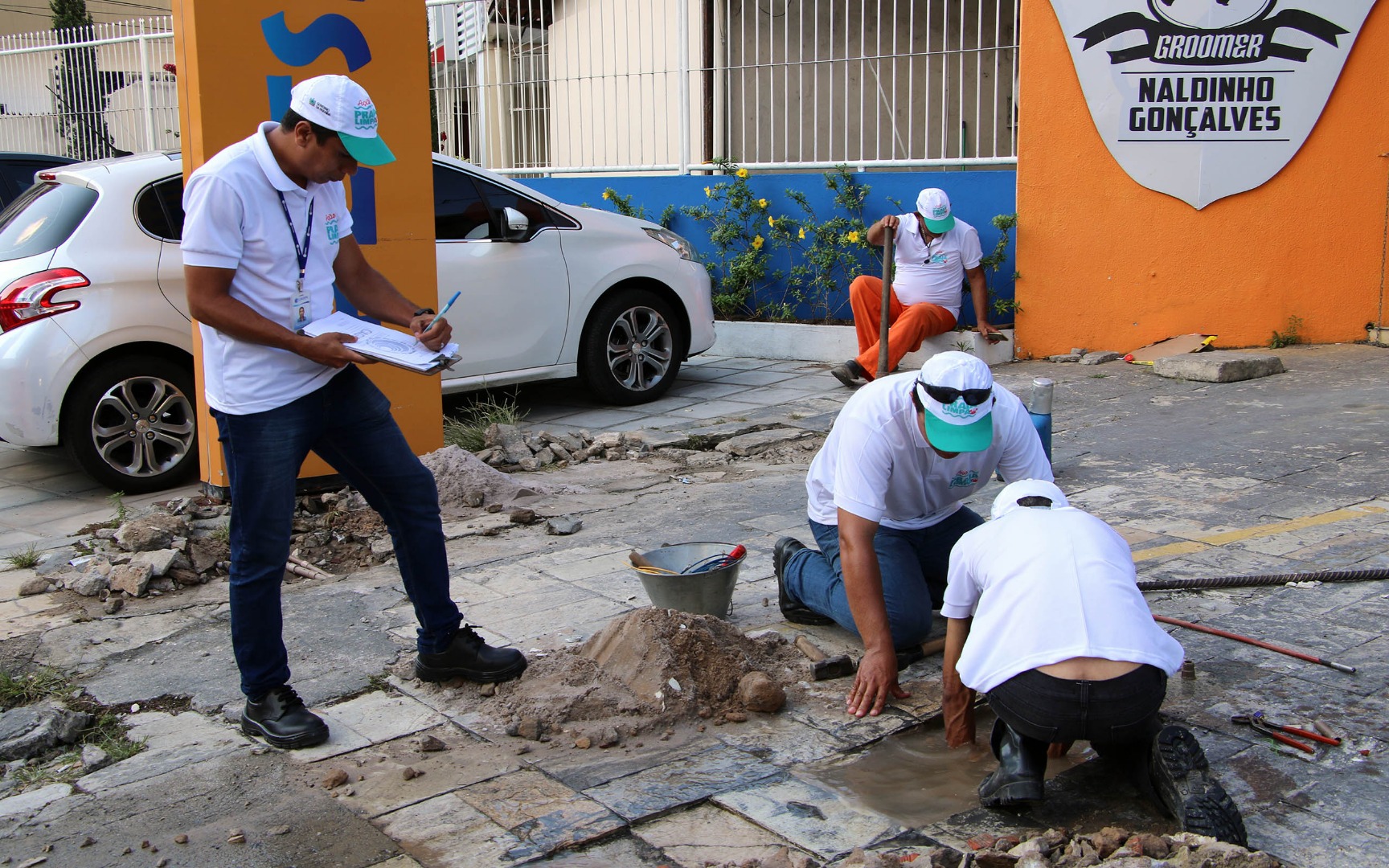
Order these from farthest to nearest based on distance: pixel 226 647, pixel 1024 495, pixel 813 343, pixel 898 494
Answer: pixel 813 343, pixel 226 647, pixel 898 494, pixel 1024 495

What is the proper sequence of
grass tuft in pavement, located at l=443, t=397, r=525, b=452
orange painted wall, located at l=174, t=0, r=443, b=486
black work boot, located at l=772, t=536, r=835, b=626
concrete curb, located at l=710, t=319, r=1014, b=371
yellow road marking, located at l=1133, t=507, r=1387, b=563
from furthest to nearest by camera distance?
concrete curb, located at l=710, t=319, r=1014, b=371
grass tuft in pavement, located at l=443, t=397, r=525, b=452
orange painted wall, located at l=174, t=0, r=443, b=486
yellow road marking, located at l=1133, t=507, r=1387, b=563
black work boot, located at l=772, t=536, r=835, b=626

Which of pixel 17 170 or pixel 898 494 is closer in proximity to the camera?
pixel 898 494

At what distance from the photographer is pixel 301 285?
361 centimetres

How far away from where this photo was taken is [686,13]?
1138 centimetres

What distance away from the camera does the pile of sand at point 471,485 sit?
20.5 feet

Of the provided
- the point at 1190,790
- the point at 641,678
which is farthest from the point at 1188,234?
the point at 1190,790

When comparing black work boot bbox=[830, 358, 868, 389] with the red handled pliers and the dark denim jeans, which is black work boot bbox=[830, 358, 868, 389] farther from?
the dark denim jeans

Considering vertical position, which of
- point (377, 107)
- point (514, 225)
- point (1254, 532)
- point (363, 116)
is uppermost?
point (377, 107)

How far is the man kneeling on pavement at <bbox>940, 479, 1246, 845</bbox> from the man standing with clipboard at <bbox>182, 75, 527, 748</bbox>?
1842 millimetres

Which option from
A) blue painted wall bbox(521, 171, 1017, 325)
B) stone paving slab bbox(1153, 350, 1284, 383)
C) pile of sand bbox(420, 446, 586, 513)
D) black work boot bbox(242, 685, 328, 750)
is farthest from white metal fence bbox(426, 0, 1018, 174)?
black work boot bbox(242, 685, 328, 750)

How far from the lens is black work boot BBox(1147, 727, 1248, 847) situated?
277 cm

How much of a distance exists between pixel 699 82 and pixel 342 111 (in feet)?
28.7

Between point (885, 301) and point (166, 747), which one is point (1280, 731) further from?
point (885, 301)

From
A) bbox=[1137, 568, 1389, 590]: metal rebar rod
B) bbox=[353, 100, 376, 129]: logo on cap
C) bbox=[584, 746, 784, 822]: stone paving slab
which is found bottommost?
bbox=[584, 746, 784, 822]: stone paving slab
